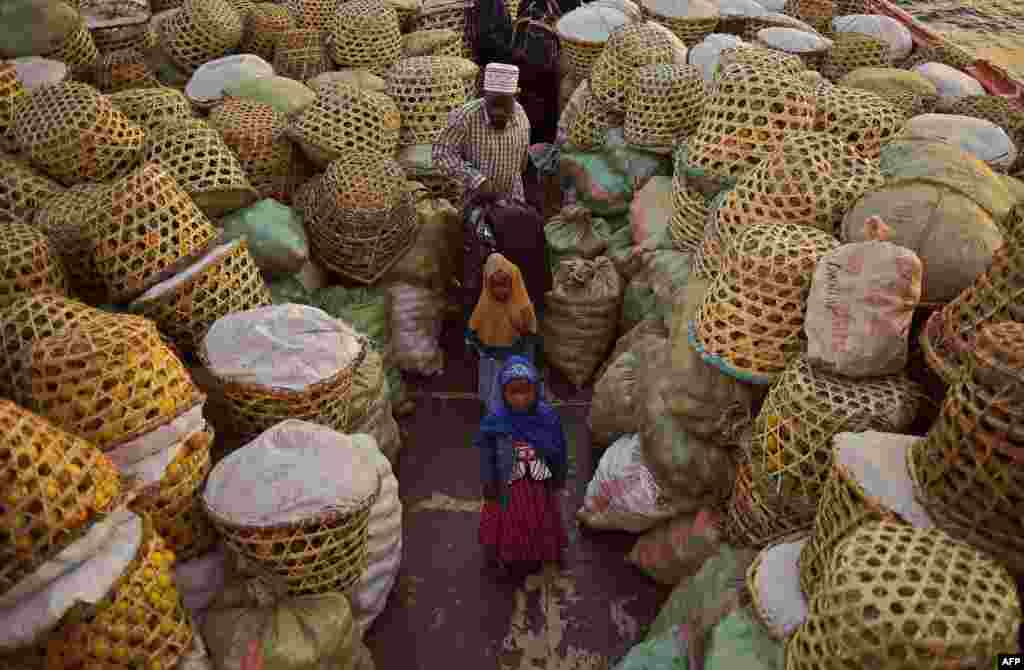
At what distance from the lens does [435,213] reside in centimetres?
435

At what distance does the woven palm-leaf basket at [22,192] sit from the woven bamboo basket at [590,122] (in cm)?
290

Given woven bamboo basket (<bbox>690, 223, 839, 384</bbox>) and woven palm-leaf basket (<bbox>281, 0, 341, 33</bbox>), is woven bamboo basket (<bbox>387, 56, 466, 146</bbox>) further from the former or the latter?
woven bamboo basket (<bbox>690, 223, 839, 384</bbox>)

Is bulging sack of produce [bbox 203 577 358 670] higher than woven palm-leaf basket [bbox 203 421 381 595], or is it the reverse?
woven palm-leaf basket [bbox 203 421 381 595]

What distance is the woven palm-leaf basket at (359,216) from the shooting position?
385cm

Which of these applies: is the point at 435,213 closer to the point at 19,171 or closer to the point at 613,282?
the point at 613,282

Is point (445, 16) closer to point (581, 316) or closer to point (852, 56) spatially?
point (852, 56)

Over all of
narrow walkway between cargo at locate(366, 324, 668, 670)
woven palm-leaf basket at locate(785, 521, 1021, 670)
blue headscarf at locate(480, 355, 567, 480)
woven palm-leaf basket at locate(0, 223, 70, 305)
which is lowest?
narrow walkway between cargo at locate(366, 324, 668, 670)

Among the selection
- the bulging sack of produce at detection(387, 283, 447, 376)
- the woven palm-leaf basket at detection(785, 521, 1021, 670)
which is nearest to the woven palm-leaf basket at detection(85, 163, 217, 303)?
the bulging sack of produce at detection(387, 283, 447, 376)

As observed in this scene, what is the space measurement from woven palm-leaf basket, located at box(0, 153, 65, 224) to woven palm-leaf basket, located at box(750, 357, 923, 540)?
290 cm

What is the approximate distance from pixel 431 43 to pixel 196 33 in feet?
4.91

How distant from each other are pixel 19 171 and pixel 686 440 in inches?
115

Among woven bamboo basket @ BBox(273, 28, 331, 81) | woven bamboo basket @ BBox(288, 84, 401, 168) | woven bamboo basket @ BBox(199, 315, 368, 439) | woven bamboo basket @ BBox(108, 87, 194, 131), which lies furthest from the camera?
woven bamboo basket @ BBox(273, 28, 331, 81)

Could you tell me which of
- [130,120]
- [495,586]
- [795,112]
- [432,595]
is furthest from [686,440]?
[130,120]

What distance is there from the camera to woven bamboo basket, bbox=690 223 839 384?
2.65 meters
